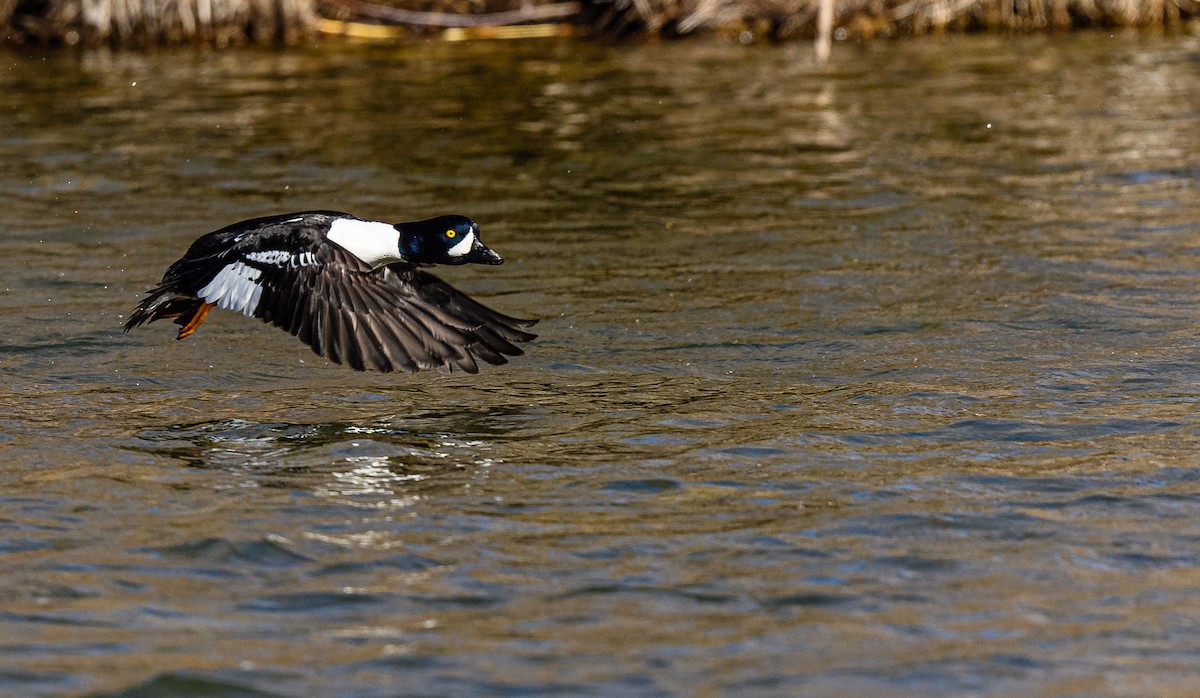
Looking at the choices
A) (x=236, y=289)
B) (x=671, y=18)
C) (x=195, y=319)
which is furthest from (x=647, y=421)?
(x=671, y=18)

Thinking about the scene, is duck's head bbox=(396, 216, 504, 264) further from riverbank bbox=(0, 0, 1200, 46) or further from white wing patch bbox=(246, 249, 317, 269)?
riverbank bbox=(0, 0, 1200, 46)

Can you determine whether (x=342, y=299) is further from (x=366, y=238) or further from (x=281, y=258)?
(x=366, y=238)

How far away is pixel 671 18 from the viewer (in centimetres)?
1867

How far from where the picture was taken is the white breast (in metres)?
7.32

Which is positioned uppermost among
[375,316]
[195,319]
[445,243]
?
[445,243]

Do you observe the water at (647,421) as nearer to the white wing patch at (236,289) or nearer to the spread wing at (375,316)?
the spread wing at (375,316)

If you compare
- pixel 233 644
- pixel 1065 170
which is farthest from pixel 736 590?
pixel 1065 170

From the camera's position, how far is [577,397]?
739 cm

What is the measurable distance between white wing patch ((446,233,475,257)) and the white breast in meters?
0.29

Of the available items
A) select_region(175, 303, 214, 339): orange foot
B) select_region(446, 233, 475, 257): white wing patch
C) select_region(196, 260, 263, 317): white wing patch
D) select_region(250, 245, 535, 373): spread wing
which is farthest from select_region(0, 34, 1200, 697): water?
select_region(446, 233, 475, 257): white wing patch

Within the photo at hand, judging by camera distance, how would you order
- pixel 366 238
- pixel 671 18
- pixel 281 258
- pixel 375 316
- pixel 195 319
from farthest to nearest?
pixel 671 18 → pixel 195 319 → pixel 366 238 → pixel 281 258 → pixel 375 316

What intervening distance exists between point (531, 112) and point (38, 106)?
5.03m

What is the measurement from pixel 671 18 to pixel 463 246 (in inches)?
467

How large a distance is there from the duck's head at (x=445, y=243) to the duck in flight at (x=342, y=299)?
0.30 metres
